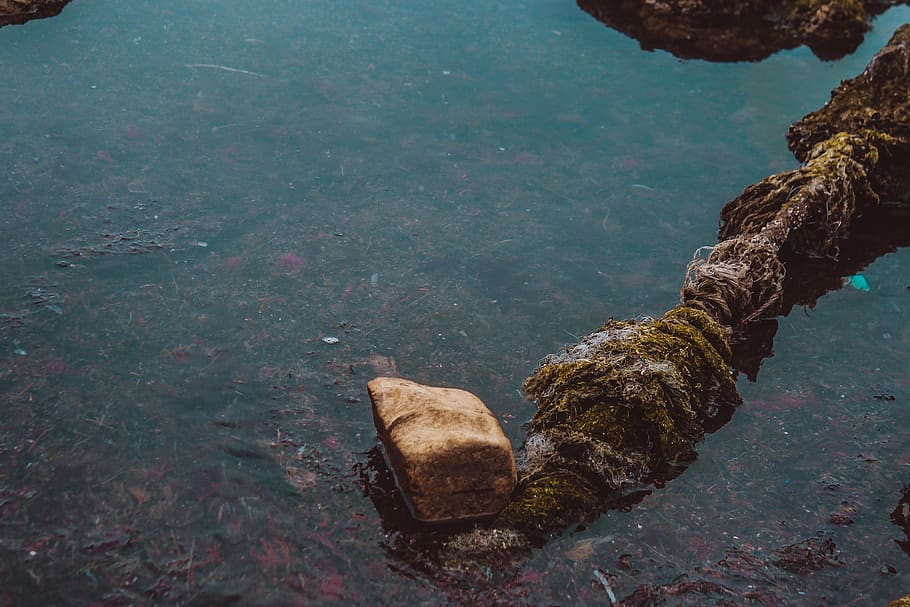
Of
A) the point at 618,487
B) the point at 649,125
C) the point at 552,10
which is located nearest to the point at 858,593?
the point at 618,487

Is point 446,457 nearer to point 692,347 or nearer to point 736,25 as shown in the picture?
point 692,347

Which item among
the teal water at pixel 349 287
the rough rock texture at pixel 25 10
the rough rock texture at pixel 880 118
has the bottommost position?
the teal water at pixel 349 287

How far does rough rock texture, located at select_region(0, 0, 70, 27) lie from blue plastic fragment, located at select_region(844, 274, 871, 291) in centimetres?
842

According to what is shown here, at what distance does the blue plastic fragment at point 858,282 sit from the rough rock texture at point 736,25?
3.83 m

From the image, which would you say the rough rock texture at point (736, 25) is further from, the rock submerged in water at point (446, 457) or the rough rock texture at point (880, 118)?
the rock submerged in water at point (446, 457)

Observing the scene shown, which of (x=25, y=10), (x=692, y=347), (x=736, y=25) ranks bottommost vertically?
(x=692, y=347)

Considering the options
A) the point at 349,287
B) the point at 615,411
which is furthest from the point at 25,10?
the point at 615,411

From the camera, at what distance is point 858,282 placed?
660 cm

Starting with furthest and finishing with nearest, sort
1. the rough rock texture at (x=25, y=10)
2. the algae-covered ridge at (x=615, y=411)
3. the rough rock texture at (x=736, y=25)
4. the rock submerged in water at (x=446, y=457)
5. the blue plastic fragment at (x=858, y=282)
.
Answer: the rough rock texture at (x=736, y=25), the rough rock texture at (x=25, y=10), the blue plastic fragment at (x=858, y=282), the algae-covered ridge at (x=615, y=411), the rock submerged in water at (x=446, y=457)

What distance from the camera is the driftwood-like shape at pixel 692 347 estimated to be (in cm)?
439

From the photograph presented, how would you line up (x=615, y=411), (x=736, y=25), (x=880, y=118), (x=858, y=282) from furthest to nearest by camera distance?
1. (x=736, y=25)
2. (x=880, y=118)
3. (x=858, y=282)
4. (x=615, y=411)

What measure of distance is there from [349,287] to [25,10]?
548 centimetres

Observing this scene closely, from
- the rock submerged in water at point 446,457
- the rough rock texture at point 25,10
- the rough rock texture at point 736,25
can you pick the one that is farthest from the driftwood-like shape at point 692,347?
the rough rock texture at point 25,10

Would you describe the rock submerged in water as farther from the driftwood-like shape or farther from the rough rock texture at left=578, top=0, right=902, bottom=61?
the rough rock texture at left=578, top=0, right=902, bottom=61
